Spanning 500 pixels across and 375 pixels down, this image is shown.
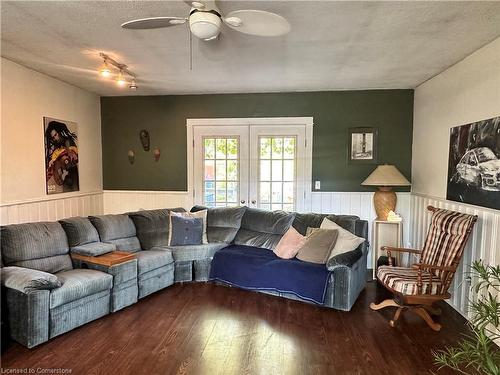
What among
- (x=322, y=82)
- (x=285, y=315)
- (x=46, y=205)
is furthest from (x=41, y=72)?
(x=285, y=315)

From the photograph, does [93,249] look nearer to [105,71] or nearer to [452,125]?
[105,71]

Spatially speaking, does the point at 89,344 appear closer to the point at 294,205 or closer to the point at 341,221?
the point at 341,221

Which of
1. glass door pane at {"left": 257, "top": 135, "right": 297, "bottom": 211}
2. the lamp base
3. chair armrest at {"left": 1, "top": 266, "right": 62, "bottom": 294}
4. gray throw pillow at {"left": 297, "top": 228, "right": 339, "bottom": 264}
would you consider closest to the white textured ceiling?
glass door pane at {"left": 257, "top": 135, "right": 297, "bottom": 211}

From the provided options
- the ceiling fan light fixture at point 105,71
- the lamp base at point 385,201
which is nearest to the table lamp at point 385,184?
the lamp base at point 385,201

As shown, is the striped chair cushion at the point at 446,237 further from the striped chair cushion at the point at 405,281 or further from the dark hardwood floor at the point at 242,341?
the dark hardwood floor at the point at 242,341

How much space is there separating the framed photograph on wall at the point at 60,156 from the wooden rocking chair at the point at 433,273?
4.20 meters

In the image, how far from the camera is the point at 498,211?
2693mm

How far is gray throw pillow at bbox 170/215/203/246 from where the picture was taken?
4129mm

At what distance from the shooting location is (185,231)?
13.6 feet

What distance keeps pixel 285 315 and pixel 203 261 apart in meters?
1.36

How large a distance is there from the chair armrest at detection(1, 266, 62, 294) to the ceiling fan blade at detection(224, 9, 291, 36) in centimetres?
243

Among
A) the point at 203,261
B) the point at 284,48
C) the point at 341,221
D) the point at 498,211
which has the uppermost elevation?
the point at 284,48

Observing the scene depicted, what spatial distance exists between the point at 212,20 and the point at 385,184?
10.2 ft

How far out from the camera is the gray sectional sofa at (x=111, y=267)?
2.57 meters
